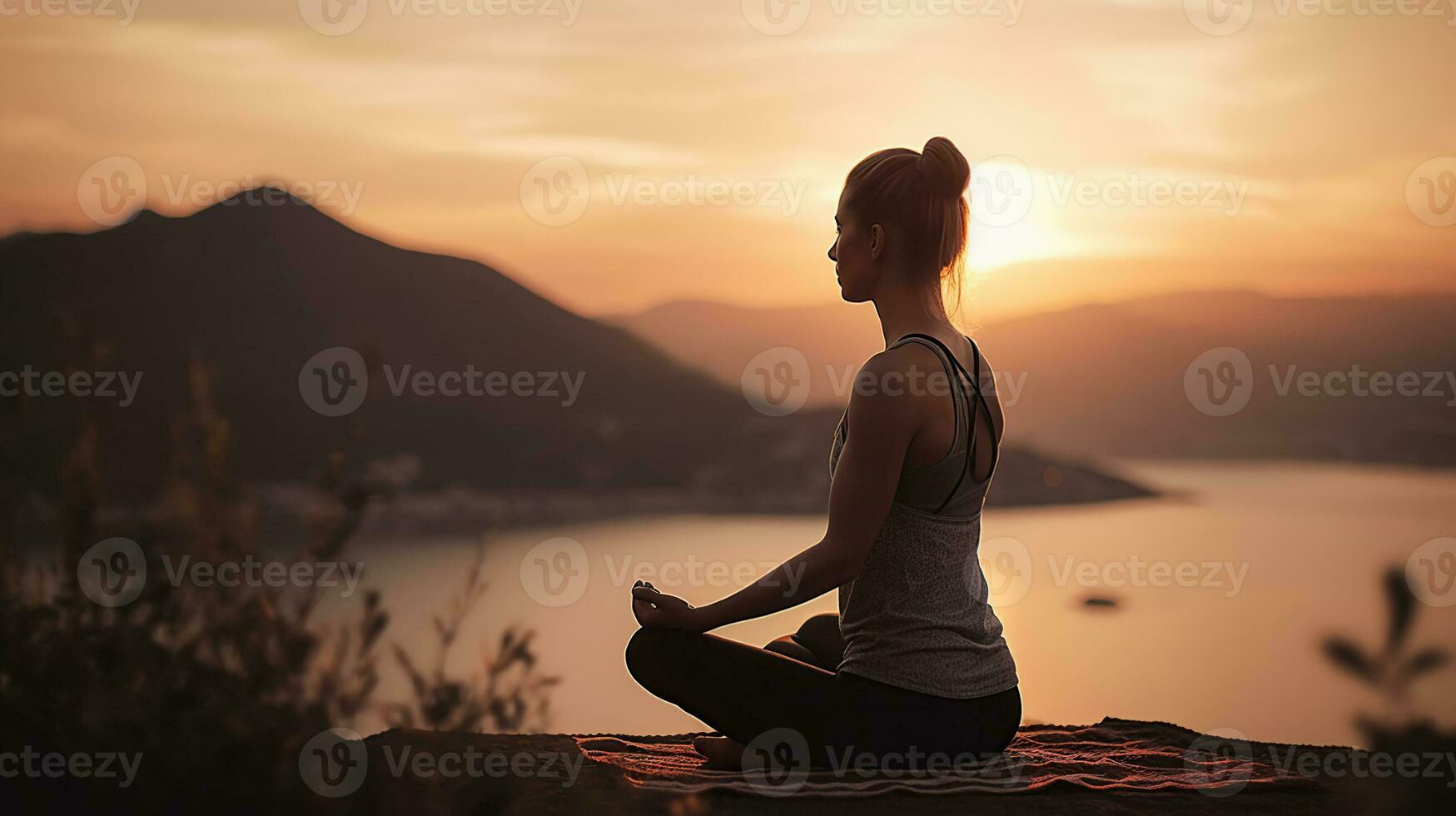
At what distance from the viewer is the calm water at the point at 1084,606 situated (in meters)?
1.64

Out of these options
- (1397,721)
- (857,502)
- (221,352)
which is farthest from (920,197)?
(1397,721)

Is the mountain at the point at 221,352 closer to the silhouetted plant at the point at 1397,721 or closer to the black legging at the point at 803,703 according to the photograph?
the black legging at the point at 803,703

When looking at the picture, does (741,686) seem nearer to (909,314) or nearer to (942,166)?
(909,314)

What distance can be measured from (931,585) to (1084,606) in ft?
11.4

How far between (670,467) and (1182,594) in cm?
543

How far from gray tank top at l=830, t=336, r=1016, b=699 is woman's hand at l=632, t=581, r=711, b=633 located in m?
0.31

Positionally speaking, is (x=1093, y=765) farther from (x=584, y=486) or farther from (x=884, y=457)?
(x=584, y=486)

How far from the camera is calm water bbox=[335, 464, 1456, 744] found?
164 centimetres

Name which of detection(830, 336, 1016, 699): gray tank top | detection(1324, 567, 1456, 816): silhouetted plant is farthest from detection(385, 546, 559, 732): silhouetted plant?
detection(1324, 567, 1456, 816): silhouetted plant

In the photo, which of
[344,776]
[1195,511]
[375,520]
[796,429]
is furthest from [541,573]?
[796,429]

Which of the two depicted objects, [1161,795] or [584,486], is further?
[584,486]

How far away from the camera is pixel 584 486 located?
8594 millimetres

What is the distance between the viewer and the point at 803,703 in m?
2.25

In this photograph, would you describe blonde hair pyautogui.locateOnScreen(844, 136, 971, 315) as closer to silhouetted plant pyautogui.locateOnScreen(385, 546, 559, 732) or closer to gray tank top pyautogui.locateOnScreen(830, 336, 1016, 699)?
gray tank top pyautogui.locateOnScreen(830, 336, 1016, 699)
